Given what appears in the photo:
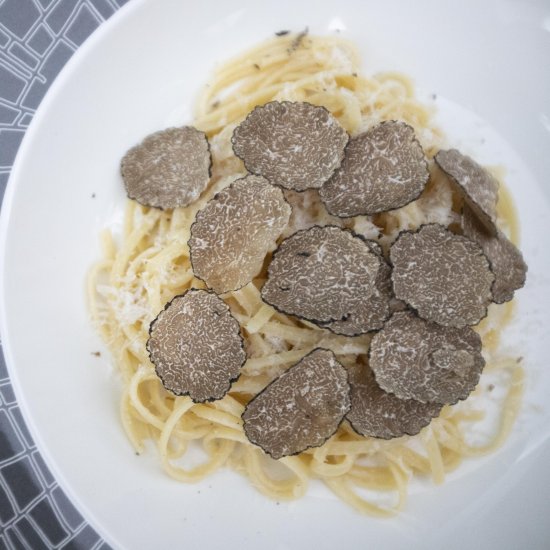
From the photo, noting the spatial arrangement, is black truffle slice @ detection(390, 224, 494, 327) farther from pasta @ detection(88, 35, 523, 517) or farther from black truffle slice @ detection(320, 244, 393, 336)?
pasta @ detection(88, 35, 523, 517)

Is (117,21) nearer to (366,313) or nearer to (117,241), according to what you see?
(117,241)

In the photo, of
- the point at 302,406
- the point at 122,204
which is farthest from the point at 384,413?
the point at 122,204

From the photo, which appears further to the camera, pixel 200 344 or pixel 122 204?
pixel 122 204

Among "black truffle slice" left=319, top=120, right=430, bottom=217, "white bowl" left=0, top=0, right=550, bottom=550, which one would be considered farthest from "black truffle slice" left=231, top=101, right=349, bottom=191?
"white bowl" left=0, top=0, right=550, bottom=550

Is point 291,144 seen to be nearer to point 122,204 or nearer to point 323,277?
point 323,277

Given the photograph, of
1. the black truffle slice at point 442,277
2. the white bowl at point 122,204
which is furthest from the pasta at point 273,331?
the black truffle slice at point 442,277

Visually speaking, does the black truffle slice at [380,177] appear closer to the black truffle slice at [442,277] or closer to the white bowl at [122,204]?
the black truffle slice at [442,277]

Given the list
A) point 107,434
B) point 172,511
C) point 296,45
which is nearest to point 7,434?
point 107,434
